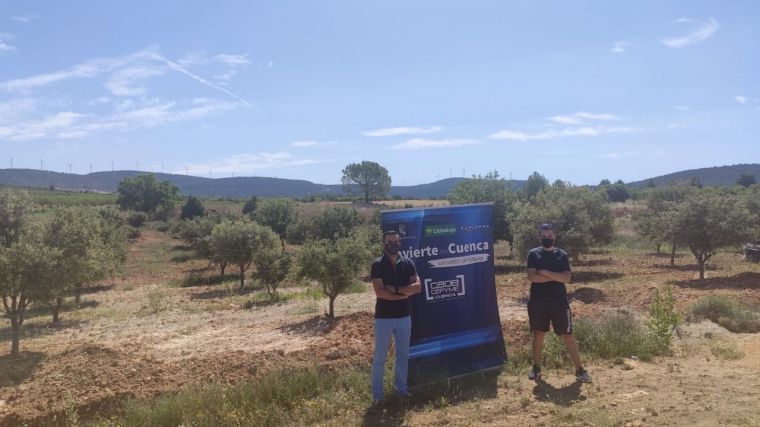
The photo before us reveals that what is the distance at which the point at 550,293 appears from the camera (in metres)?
6.50

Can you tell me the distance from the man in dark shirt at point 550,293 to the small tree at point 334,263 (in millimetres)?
9181

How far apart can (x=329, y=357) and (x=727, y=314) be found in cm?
823

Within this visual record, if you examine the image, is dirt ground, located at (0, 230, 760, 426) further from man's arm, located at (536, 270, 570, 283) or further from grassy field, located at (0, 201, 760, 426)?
man's arm, located at (536, 270, 570, 283)

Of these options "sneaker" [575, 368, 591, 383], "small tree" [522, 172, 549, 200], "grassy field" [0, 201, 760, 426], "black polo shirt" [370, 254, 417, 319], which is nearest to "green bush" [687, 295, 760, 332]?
"grassy field" [0, 201, 760, 426]

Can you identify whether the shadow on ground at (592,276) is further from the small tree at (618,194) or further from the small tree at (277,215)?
the small tree at (618,194)

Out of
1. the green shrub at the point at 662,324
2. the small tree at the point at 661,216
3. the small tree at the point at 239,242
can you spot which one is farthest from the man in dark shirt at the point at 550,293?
the small tree at the point at 239,242

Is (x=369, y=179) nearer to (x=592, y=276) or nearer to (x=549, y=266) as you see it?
(x=592, y=276)

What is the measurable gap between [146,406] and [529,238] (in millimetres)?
16636

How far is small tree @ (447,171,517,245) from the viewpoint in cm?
3447

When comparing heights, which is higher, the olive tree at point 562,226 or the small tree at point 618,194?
the small tree at point 618,194

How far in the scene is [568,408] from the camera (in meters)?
5.55

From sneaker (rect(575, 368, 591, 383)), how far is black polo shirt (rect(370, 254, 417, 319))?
238 cm

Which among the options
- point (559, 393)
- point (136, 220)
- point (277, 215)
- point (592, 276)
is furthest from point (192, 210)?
point (559, 393)

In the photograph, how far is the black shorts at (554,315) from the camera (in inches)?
253
